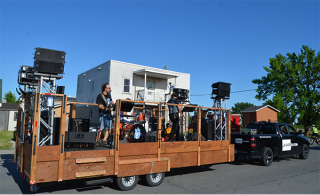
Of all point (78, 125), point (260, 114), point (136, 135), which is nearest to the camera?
point (136, 135)

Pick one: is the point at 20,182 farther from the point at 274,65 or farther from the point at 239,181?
the point at 274,65

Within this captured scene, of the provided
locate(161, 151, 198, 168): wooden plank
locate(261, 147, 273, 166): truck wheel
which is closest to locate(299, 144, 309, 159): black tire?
locate(261, 147, 273, 166): truck wheel

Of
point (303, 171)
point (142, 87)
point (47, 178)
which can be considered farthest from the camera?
point (142, 87)

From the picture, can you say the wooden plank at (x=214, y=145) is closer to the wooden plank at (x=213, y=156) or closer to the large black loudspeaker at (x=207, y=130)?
the wooden plank at (x=213, y=156)

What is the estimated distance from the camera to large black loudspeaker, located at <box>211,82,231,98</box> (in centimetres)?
853

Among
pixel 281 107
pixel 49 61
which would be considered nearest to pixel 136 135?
pixel 49 61

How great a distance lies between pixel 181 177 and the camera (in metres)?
7.26

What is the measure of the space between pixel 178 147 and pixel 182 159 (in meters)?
0.36

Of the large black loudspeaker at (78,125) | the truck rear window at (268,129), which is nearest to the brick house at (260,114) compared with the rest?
the truck rear window at (268,129)

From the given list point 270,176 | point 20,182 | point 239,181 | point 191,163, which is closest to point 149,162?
point 191,163

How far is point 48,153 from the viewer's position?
15.8ft

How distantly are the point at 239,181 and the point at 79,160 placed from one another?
4.50 m

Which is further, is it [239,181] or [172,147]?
[239,181]

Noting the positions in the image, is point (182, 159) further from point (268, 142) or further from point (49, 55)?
point (268, 142)
